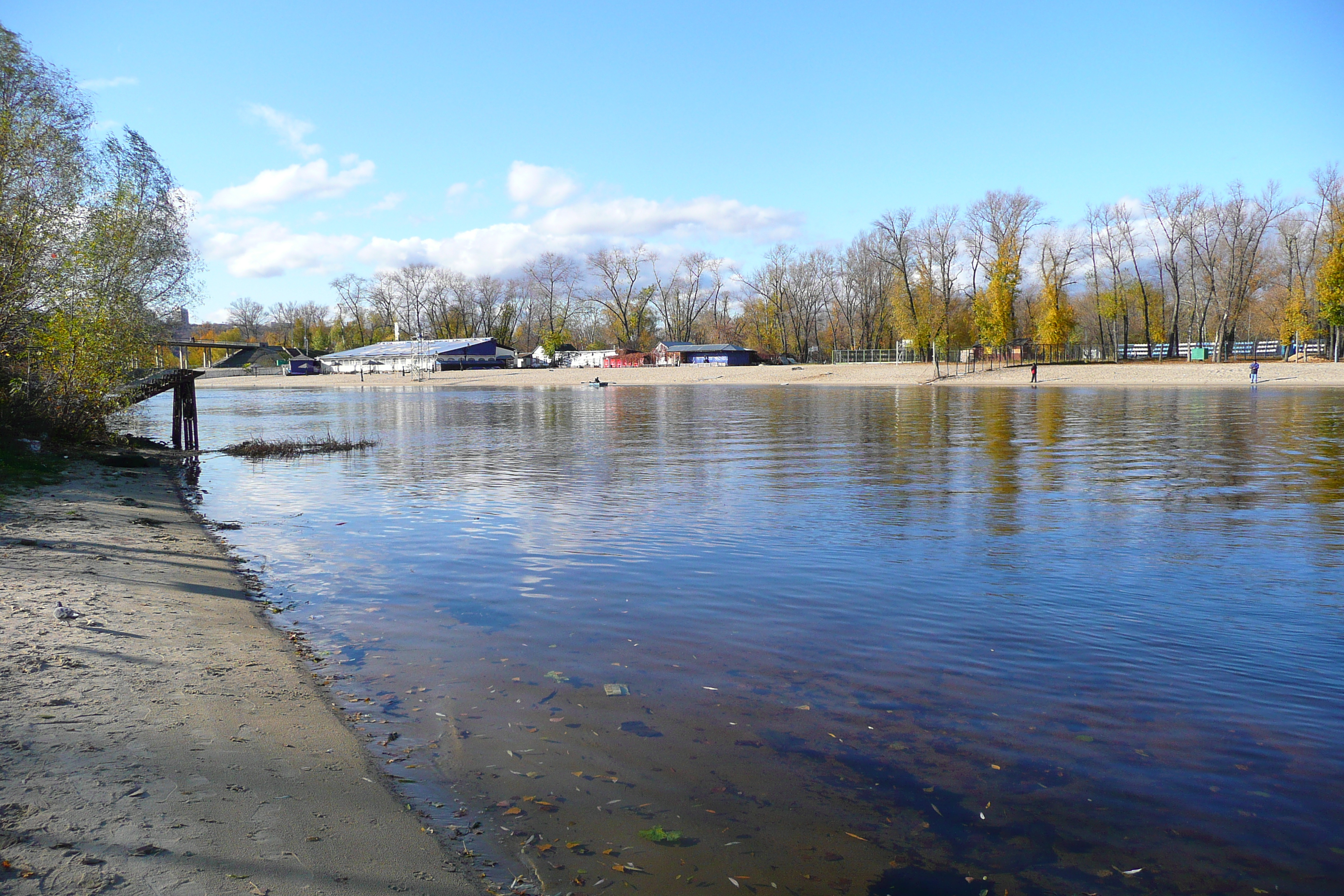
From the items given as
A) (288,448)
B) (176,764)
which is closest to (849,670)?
(176,764)

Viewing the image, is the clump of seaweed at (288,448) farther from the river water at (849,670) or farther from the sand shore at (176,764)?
the sand shore at (176,764)

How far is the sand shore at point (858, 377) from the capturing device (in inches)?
2500

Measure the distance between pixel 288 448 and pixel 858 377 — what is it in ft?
220

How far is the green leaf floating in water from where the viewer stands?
16.1 ft

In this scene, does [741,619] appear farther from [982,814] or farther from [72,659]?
[72,659]

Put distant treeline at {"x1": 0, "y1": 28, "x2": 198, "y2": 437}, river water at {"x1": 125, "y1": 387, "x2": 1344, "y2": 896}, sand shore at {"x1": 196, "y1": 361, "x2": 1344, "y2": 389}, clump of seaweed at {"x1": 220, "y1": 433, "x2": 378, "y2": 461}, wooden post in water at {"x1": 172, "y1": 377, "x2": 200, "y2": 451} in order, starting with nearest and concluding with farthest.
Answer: river water at {"x1": 125, "y1": 387, "x2": 1344, "y2": 896}, distant treeline at {"x1": 0, "y1": 28, "x2": 198, "y2": 437}, clump of seaweed at {"x1": 220, "y1": 433, "x2": 378, "y2": 461}, wooden post in water at {"x1": 172, "y1": 377, "x2": 200, "y2": 451}, sand shore at {"x1": 196, "y1": 361, "x2": 1344, "y2": 389}

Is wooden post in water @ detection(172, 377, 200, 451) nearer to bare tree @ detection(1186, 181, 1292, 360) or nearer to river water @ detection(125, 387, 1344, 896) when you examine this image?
river water @ detection(125, 387, 1344, 896)

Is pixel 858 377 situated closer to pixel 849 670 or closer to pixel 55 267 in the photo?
pixel 55 267

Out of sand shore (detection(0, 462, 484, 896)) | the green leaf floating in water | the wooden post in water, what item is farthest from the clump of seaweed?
the green leaf floating in water

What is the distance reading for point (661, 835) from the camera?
4973 millimetres

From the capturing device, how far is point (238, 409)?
57.5 metres

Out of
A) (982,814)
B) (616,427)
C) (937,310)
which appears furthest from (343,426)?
(937,310)

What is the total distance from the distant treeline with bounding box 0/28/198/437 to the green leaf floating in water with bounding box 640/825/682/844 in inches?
725

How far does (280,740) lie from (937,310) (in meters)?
94.1
